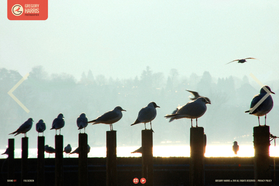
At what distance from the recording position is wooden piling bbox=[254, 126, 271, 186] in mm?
8719

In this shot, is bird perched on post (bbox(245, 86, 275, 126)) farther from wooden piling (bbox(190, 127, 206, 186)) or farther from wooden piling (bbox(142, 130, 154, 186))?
wooden piling (bbox(142, 130, 154, 186))

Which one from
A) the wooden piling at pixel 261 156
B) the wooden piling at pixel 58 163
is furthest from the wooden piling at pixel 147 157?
the wooden piling at pixel 58 163

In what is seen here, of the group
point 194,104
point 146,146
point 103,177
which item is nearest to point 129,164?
point 103,177

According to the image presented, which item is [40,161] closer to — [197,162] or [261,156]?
[197,162]

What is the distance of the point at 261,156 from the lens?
8.82m

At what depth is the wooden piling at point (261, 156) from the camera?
8719 millimetres

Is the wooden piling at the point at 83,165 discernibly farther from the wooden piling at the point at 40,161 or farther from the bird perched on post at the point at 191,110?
the bird perched on post at the point at 191,110

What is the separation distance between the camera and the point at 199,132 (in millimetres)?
9422

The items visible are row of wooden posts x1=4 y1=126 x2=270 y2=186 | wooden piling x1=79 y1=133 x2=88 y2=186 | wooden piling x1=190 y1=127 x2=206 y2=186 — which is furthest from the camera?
wooden piling x1=79 y1=133 x2=88 y2=186

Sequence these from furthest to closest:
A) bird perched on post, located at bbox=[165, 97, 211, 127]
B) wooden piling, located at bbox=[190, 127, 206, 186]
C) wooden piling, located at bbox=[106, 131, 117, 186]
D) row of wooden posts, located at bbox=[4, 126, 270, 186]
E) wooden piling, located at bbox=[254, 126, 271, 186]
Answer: wooden piling, located at bbox=[106, 131, 117, 186], bird perched on post, located at bbox=[165, 97, 211, 127], wooden piling, located at bbox=[190, 127, 206, 186], row of wooden posts, located at bbox=[4, 126, 270, 186], wooden piling, located at bbox=[254, 126, 271, 186]

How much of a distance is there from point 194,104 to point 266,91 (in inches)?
84.2

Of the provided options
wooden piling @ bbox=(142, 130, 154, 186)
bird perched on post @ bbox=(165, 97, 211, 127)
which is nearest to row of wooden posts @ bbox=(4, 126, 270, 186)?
wooden piling @ bbox=(142, 130, 154, 186)

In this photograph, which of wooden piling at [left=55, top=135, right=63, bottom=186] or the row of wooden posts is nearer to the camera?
the row of wooden posts

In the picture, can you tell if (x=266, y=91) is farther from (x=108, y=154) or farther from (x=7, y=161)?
(x=7, y=161)
